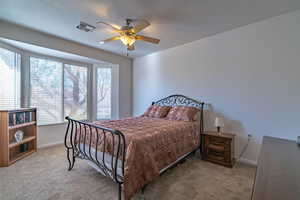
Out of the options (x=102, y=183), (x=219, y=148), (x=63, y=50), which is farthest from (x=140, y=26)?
(x=219, y=148)

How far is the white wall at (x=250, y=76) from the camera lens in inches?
94.1

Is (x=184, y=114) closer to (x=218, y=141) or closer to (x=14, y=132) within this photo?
(x=218, y=141)

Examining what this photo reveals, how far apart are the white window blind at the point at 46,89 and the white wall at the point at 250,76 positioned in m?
3.33

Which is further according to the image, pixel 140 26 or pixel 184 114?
pixel 184 114

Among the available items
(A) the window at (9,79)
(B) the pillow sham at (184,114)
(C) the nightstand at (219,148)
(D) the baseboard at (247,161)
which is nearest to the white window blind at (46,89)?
(A) the window at (9,79)

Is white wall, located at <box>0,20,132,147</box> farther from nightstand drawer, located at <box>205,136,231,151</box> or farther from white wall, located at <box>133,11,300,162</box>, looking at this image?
nightstand drawer, located at <box>205,136,231,151</box>

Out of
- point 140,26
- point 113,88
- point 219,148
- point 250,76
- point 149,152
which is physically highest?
point 140,26

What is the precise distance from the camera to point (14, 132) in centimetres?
316

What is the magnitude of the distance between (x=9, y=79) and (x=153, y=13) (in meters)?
3.40

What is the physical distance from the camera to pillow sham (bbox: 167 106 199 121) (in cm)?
320

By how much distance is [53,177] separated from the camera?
2301 millimetres

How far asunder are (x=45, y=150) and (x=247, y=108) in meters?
4.66

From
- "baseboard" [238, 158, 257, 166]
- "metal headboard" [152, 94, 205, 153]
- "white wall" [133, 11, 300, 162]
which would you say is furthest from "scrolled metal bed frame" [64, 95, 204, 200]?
"white wall" [133, 11, 300, 162]

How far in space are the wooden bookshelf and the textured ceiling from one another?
1827mm
